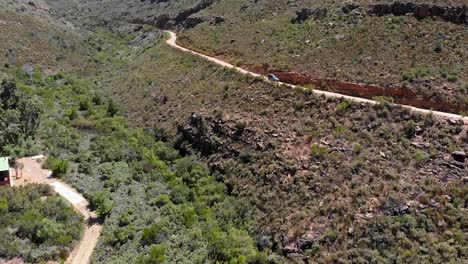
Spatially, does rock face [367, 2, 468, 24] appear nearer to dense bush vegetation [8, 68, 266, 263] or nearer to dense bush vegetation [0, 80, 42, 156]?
dense bush vegetation [8, 68, 266, 263]

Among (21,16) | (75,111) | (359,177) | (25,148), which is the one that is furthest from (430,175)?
(21,16)

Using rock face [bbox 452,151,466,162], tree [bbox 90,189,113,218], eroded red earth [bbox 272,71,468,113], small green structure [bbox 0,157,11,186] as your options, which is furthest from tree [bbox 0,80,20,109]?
rock face [bbox 452,151,466,162]

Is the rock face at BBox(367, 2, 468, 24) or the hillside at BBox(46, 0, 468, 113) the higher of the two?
the rock face at BBox(367, 2, 468, 24)

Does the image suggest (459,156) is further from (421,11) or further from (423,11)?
(421,11)

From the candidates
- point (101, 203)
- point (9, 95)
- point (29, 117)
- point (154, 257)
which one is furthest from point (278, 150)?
point (9, 95)

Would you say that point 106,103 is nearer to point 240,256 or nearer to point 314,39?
point 314,39
